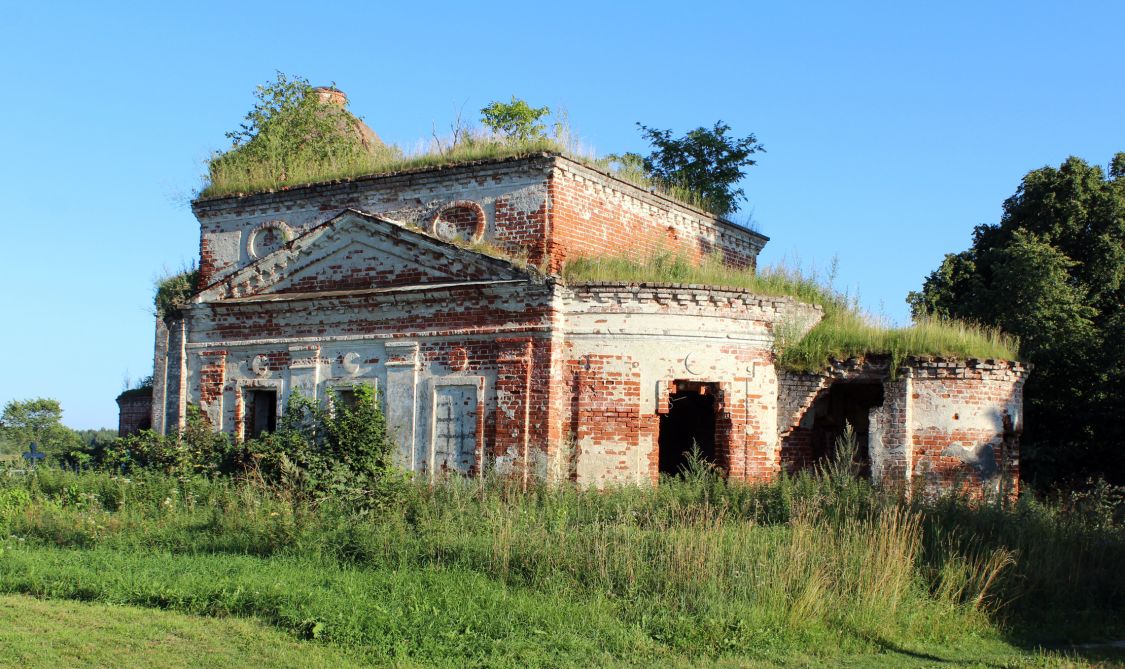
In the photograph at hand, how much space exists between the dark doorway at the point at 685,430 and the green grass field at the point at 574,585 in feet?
16.5

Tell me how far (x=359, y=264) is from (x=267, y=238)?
3.29m

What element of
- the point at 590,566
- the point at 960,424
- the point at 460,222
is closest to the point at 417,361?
the point at 460,222

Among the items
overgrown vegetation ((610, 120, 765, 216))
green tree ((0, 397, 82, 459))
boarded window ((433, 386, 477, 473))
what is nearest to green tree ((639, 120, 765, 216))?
overgrown vegetation ((610, 120, 765, 216))

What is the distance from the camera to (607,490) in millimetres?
14281

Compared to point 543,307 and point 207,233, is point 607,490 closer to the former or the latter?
point 543,307

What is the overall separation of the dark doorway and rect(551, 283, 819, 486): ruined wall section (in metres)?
2.37

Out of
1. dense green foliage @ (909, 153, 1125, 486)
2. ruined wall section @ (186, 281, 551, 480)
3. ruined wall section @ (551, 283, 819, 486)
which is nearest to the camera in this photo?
ruined wall section @ (551, 283, 819, 486)

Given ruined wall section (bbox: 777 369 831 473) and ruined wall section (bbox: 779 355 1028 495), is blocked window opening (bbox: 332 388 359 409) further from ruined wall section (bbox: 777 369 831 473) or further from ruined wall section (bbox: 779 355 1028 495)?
ruined wall section (bbox: 779 355 1028 495)

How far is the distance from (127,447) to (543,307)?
760cm

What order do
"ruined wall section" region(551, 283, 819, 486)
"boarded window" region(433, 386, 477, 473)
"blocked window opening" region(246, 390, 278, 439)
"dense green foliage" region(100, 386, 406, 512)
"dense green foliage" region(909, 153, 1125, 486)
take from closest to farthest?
"dense green foliage" region(100, 386, 406, 512) → "ruined wall section" region(551, 283, 819, 486) → "boarded window" region(433, 386, 477, 473) → "blocked window opening" region(246, 390, 278, 439) → "dense green foliage" region(909, 153, 1125, 486)

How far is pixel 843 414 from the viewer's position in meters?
18.5

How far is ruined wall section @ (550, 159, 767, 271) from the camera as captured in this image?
16438 millimetres

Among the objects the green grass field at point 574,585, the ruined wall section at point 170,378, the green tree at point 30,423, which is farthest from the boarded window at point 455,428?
the green tree at point 30,423

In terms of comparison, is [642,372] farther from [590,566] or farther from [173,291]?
[173,291]
